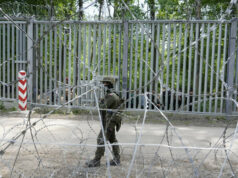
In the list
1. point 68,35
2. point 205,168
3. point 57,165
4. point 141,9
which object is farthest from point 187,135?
point 141,9

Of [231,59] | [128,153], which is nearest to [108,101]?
[128,153]

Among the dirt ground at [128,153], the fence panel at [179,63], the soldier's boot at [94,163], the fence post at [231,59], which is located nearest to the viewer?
the dirt ground at [128,153]

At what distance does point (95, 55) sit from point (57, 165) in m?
5.03

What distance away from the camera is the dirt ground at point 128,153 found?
350cm

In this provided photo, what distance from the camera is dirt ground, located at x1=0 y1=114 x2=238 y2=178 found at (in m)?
3.50

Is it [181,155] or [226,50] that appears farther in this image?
[226,50]

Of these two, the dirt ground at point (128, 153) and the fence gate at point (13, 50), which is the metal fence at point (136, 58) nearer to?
the fence gate at point (13, 50)

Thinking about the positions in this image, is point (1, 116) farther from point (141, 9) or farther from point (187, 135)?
point (141, 9)

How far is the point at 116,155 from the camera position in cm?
479

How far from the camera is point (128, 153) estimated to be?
5500 millimetres

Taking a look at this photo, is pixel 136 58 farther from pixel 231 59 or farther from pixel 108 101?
pixel 108 101

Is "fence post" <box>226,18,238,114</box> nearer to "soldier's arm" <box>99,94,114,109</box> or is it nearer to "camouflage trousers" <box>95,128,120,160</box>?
"camouflage trousers" <box>95,128,120,160</box>

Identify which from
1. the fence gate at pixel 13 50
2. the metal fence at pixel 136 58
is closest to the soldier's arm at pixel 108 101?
the metal fence at pixel 136 58

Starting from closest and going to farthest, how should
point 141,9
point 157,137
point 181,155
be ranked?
point 181,155
point 157,137
point 141,9
